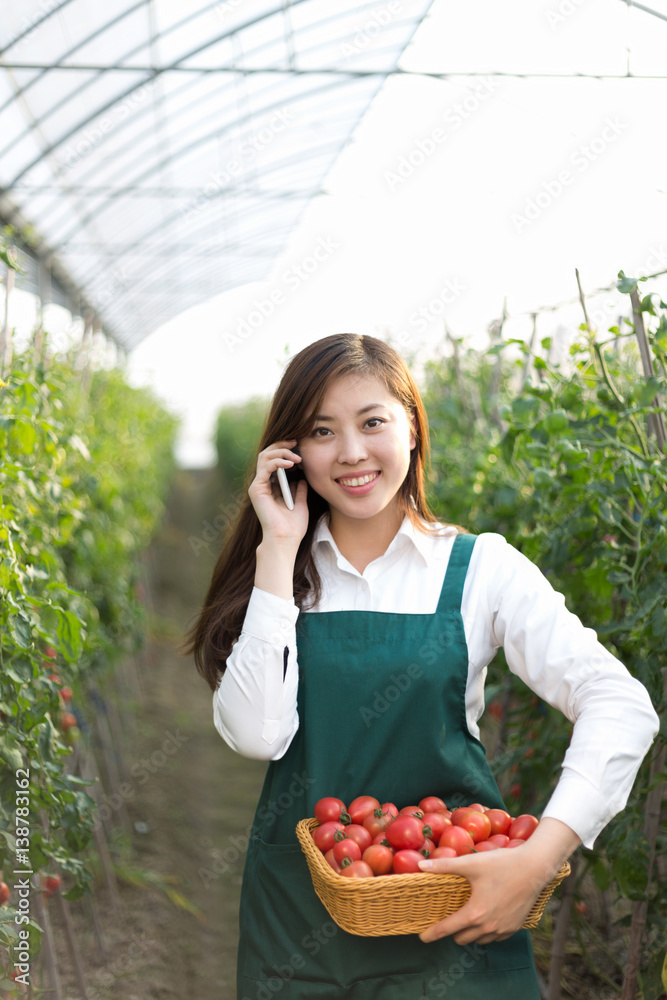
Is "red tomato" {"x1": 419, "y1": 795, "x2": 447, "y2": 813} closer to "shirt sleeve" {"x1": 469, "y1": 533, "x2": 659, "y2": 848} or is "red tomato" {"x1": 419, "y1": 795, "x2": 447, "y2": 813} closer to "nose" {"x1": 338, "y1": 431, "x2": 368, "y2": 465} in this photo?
"shirt sleeve" {"x1": 469, "y1": 533, "x2": 659, "y2": 848}

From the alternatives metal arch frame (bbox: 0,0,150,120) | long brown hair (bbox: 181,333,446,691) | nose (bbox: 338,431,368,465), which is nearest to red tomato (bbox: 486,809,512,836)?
long brown hair (bbox: 181,333,446,691)

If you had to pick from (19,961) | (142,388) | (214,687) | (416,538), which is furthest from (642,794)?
(142,388)

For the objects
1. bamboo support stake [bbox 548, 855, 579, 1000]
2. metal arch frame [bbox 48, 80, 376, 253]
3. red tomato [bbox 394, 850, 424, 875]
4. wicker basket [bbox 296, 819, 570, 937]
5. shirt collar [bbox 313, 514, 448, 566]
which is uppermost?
metal arch frame [bbox 48, 80, 376, 253]

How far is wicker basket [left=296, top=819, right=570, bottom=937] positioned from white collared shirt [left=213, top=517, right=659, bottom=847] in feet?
0.52

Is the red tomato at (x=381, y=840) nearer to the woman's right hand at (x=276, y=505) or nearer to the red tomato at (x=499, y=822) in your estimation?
the red tomato at (x=499, y=822)

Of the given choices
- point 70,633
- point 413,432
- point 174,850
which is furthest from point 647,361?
point 174,850

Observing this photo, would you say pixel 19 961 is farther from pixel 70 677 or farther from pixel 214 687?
pixel 70 677

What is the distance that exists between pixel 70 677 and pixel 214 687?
3.08 ft

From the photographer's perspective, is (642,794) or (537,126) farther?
(537,126)

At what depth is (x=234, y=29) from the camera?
5098 millimetres

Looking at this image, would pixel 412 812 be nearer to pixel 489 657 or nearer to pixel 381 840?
pixel 381 840

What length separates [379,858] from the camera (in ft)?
3.81

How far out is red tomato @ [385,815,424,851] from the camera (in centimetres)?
118

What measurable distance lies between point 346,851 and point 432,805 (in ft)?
0.59
